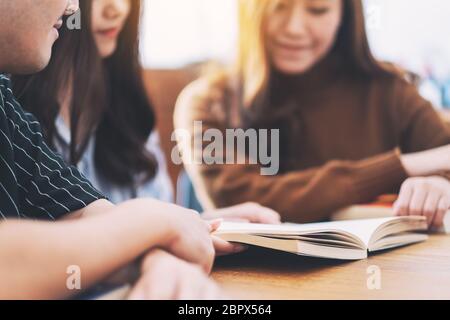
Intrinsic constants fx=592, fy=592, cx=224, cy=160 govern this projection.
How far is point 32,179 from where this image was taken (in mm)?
728

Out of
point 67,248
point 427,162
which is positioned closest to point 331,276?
point 67,248

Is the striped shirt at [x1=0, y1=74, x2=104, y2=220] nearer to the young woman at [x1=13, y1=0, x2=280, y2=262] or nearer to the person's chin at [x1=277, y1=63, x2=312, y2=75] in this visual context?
the young woman at [x1=13, y1=0, x2=280, y2=262]

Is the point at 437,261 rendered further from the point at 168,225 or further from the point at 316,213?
the point at 316,213

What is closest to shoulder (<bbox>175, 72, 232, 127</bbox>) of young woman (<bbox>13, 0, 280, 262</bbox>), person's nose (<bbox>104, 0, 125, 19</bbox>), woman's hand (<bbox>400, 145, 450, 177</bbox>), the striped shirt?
young woman (<bbox>13, 0, 280, 262</bbox>)

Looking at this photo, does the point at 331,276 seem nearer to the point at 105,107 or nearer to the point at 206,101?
the point at 105,107

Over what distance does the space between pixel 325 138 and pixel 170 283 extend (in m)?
1.16

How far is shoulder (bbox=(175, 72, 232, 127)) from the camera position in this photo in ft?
5.03

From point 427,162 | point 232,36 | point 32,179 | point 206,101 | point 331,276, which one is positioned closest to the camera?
point 331,276

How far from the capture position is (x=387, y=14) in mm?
1924

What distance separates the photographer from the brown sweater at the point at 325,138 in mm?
1325

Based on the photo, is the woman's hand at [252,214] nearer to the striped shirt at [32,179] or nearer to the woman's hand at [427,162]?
the striped shirt at [32,179]

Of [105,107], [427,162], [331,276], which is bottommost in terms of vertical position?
[331,276]

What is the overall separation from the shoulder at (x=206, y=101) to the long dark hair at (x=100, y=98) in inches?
4.3
